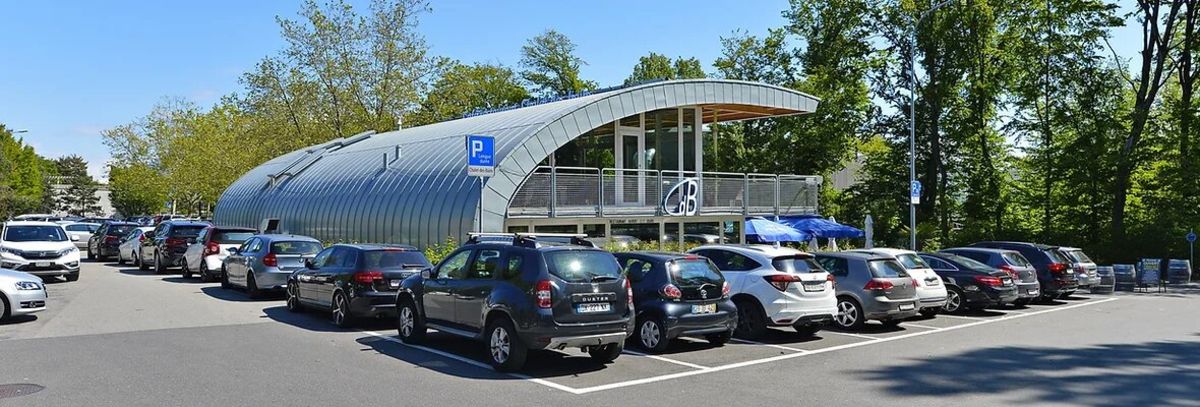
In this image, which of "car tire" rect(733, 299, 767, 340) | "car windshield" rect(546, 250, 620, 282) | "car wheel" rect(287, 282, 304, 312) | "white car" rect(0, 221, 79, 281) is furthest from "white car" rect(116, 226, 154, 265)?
"car windshield" rect(546, 250, 620, 282)

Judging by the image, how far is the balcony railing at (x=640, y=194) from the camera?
78.3 feet

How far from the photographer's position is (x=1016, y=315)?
18.3 meters

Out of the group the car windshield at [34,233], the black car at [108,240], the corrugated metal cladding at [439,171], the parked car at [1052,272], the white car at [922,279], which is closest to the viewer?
the white car at [922,279]

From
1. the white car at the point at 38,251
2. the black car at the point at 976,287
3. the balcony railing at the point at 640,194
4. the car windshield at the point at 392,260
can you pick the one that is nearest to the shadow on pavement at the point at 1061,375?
the black car at the point at 976,287

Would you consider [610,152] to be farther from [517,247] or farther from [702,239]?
[517,247]

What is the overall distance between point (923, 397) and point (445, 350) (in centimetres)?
615

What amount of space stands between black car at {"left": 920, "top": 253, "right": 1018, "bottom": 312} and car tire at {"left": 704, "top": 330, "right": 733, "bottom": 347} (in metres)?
7.21

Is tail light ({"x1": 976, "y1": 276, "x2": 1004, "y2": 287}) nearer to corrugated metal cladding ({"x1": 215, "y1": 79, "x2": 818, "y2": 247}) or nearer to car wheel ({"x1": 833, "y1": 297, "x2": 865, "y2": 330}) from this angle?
car wheel ({"x1": 833, "y1": 297, "x2": 865, "y2": 330})

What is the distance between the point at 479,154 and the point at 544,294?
731 centimetres

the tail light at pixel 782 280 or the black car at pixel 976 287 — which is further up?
the tail light at pixel 782 280

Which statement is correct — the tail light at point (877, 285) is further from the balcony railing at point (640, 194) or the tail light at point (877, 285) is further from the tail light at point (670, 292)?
the balcony railing at point (640, 194)

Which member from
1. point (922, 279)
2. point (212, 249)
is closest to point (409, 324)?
point (922, 279)

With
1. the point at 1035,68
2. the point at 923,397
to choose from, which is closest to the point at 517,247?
the point at 923,397

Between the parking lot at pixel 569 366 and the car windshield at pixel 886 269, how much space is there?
0.98m
